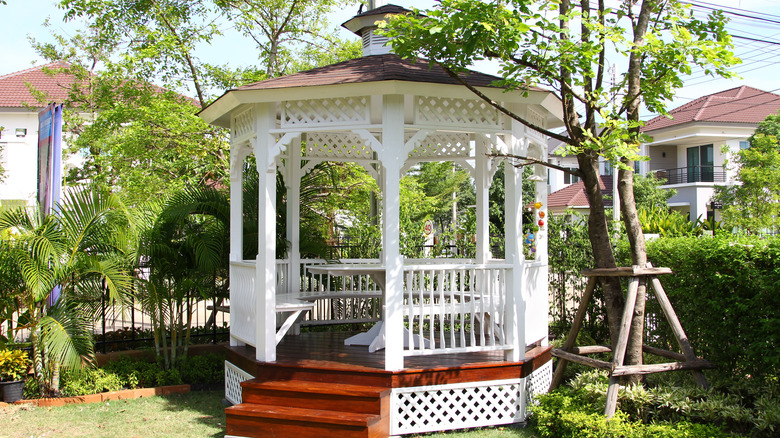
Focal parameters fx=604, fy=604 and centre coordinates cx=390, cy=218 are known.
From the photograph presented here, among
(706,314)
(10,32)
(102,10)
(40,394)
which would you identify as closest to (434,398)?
(706,314)

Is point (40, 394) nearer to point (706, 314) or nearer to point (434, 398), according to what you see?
point (434, 398)

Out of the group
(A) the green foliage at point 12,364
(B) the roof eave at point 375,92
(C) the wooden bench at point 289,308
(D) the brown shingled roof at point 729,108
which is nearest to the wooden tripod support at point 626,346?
(B) the roof eave at point 375,92

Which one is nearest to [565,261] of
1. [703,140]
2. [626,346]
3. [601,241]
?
[601,241]

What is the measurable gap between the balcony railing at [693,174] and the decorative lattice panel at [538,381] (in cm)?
2418

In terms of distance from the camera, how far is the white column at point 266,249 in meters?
6.21

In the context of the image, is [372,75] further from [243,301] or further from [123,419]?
[123,419]

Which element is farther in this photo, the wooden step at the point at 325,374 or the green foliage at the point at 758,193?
the green foliage at the point at 758,193

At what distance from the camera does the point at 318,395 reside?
5664 mm

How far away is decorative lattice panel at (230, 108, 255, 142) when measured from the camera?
21.6 feet

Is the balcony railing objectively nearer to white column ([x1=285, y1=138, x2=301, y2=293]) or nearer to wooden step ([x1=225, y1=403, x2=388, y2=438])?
white column ([x1=285, y1=138, x2=301, y2=293])

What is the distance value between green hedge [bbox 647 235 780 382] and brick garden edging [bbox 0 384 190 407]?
5.77 meters

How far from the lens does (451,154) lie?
8719mm

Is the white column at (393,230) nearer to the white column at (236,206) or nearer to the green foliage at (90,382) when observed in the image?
the white column at (236,206)

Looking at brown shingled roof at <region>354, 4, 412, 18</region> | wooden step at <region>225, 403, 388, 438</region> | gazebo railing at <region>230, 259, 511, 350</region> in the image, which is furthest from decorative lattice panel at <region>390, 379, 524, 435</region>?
brown shingled roof at <region>354, 4, 412, 18</region>
